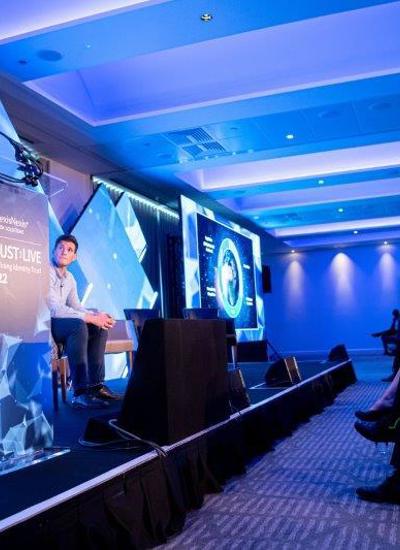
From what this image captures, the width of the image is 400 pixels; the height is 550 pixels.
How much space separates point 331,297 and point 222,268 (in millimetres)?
5809

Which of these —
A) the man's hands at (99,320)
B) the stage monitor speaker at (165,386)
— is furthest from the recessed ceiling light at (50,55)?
the stage monitor speaker at (165,386)

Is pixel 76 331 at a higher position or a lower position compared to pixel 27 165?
lower

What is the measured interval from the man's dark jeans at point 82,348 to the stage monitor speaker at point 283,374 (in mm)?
1616

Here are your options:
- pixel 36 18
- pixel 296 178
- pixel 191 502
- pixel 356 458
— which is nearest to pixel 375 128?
pixel 296 178

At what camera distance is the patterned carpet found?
1997 millimetres

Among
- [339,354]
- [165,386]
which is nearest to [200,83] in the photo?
[165,386]

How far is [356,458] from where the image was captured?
Result: 317cm

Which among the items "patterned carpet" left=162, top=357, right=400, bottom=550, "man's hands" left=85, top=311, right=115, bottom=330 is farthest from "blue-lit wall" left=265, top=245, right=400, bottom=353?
"man's hands" left=85, top=311, right=115, bottom=330

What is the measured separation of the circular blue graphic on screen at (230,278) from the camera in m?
9.72

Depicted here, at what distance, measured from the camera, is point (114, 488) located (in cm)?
200

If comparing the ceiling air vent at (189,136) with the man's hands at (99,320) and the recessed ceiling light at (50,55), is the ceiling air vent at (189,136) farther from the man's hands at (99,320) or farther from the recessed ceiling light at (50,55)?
the man's hands at (99,320)

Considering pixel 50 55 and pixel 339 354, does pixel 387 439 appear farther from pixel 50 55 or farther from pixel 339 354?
pixel 339 354

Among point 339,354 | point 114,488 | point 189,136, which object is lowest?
point 114,488

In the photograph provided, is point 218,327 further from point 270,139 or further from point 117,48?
point 270,139
